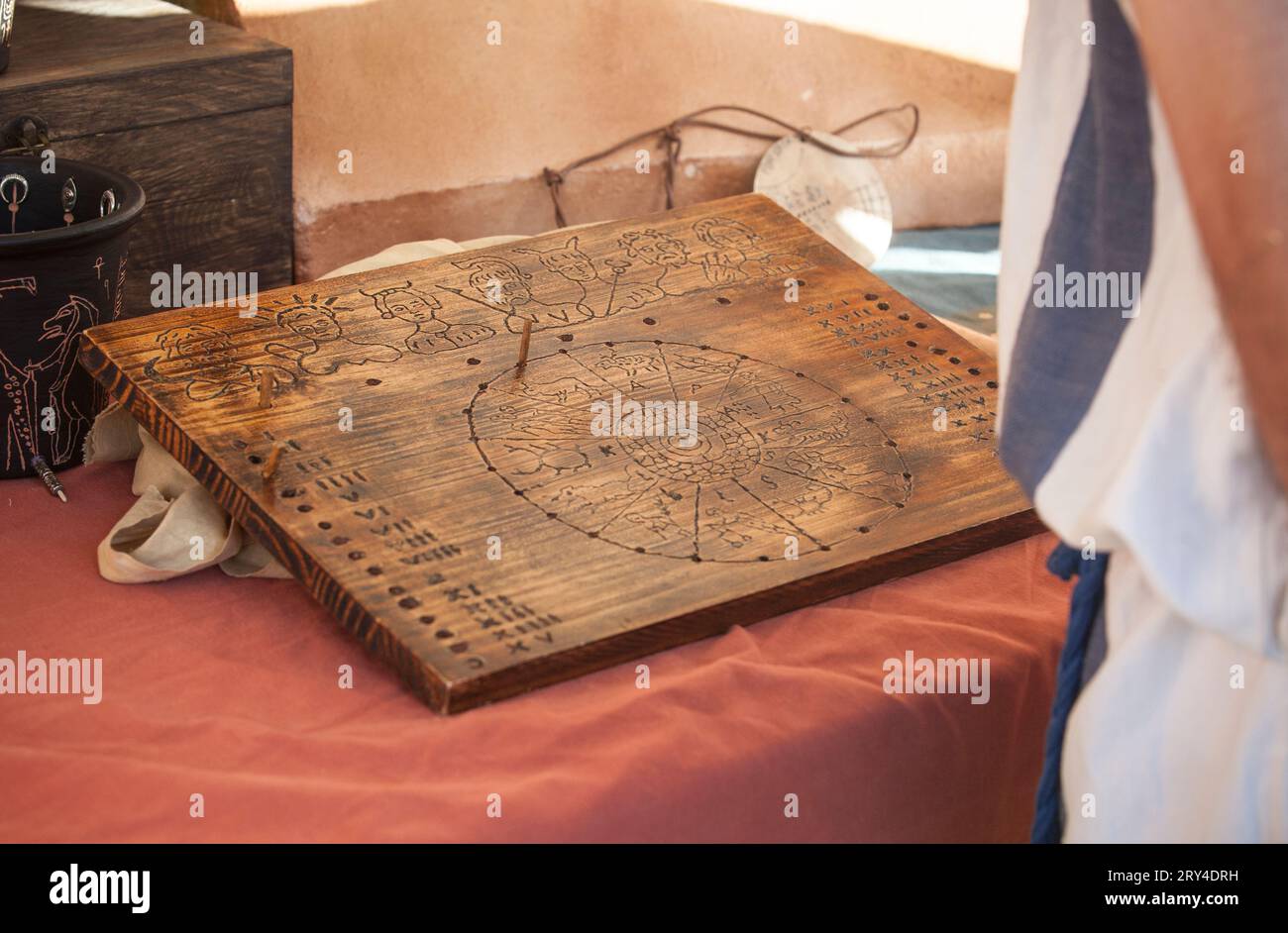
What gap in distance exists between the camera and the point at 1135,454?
0.92m

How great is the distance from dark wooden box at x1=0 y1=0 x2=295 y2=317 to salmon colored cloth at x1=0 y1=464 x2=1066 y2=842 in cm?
77

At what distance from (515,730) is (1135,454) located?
2.08ft

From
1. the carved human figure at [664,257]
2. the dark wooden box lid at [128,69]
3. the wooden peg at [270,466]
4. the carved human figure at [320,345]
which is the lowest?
the wooden peg at [270,466]

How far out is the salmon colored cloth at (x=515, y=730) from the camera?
126 cm

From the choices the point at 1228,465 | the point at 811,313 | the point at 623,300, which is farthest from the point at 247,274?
the point at 1228,465

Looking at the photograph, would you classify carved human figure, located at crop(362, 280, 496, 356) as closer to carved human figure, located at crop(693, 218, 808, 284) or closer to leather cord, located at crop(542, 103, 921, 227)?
carved human figure, located at crop(693, 218, 808, 284)

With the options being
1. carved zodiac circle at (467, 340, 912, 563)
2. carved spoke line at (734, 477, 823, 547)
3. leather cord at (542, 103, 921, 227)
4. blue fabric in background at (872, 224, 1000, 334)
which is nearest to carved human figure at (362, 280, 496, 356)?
carved zodiac circle at (467, 340, 912, 563)

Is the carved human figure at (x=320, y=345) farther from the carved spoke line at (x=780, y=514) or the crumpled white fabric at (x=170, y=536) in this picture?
the carved spoke line at (x=780, y=514)

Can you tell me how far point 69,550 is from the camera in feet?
5.37

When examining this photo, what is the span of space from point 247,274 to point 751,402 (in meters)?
1.05

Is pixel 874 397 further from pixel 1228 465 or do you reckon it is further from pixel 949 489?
pixel 1228 465

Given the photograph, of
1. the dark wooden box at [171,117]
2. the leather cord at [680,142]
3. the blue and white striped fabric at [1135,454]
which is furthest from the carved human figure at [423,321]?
the leather cord at [680,142]

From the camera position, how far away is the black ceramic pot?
1709 millimetres
